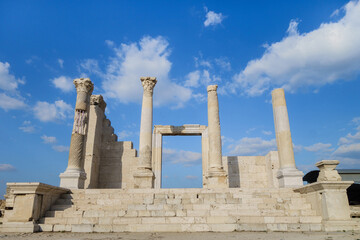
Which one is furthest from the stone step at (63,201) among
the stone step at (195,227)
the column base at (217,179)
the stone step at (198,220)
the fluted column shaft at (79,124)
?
the column base at (217,179)

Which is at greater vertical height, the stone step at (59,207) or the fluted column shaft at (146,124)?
the fluted column shaft at (146,124)

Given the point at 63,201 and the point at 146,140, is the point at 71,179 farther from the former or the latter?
the point at 146,140

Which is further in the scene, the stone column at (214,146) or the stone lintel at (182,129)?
the stone lintel at (182,129)

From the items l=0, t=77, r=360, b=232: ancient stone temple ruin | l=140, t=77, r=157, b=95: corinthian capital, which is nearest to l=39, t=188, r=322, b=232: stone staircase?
l=0, t=77, r=360, b=232: ancient stone temple ruin

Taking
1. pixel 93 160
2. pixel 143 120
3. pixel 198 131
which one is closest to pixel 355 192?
pixel 198 131

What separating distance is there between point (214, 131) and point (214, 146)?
1.01 m

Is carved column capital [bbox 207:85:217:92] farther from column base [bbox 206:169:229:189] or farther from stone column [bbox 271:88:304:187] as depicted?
column base [bbox 206:169:229:189]

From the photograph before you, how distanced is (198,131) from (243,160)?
4365mm

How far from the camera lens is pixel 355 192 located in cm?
1543

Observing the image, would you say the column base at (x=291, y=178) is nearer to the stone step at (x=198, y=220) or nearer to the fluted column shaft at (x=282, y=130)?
the fluted column shaft at (x=282, y=130)

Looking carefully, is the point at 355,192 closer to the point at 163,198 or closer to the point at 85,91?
the point at 163,198

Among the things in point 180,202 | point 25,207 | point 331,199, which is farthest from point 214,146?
point 25,207

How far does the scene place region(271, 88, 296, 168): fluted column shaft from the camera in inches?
567

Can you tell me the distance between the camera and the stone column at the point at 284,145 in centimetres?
1376
